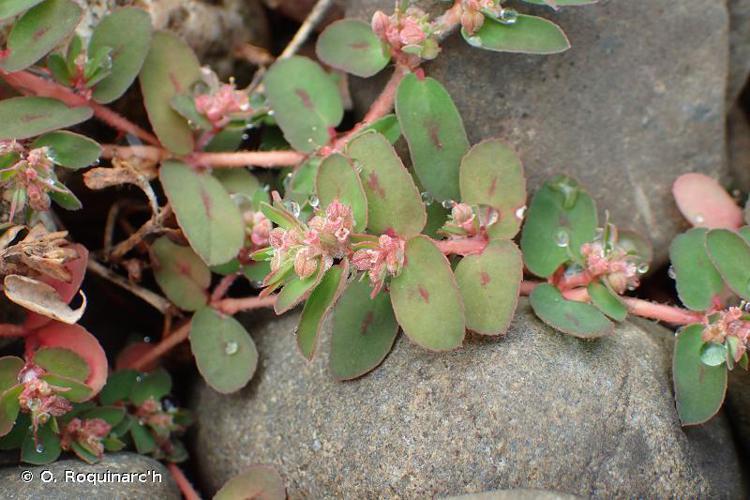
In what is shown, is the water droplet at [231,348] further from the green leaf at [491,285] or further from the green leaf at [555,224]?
the green leaf at [555,224]

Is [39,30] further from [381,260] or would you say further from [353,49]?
[381,260]

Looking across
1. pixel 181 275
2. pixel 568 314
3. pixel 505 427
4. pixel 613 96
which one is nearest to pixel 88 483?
A: pixel 181 275

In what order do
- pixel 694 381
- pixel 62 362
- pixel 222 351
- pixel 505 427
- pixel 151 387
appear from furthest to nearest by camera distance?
pixel 151 387 → pixel 222 351 → pixel 62 362 → pixel 694 381 → pixel 505 427

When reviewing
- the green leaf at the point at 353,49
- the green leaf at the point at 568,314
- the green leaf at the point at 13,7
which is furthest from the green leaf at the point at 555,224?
the green leaf at the point at 13,7

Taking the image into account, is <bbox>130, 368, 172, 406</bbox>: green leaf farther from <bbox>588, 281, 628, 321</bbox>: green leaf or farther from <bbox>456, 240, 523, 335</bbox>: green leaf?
<bbox>588, 281, 628, 321</bbox>: green leaf

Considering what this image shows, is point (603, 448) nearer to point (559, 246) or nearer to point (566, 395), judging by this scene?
point (566, 395)

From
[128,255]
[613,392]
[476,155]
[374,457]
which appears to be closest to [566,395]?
[613,392]
